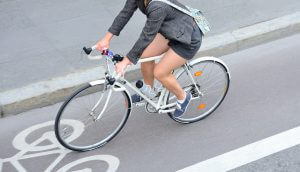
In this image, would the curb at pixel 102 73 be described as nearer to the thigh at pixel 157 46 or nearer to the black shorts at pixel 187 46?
the thigh at pixel 157 46

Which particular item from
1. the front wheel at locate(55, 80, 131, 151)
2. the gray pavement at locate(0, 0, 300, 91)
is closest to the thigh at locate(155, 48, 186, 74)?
the front wheel at locate(55, 80, 131, 151)

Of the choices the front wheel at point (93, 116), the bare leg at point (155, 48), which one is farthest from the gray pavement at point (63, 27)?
the bare leg at point (155, 48)

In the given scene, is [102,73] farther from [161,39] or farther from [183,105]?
[161,39]

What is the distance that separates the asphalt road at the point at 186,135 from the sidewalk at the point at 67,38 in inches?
12.3

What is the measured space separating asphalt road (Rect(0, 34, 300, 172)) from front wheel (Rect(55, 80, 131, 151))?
4.8 inches

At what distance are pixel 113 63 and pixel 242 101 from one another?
192cm

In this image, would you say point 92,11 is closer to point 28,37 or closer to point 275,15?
point 28,37

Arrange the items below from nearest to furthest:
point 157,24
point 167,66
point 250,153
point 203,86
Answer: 1. point 157,24
2. point 167,66
3. point 250,153
4. point 203,86

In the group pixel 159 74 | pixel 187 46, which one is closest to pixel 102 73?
pixel 159 74

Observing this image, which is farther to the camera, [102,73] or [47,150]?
[102,73]

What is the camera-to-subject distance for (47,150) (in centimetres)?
504

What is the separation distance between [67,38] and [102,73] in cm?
107

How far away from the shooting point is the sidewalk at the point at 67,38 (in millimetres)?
5836

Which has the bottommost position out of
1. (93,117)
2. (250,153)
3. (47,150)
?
(250,153)
